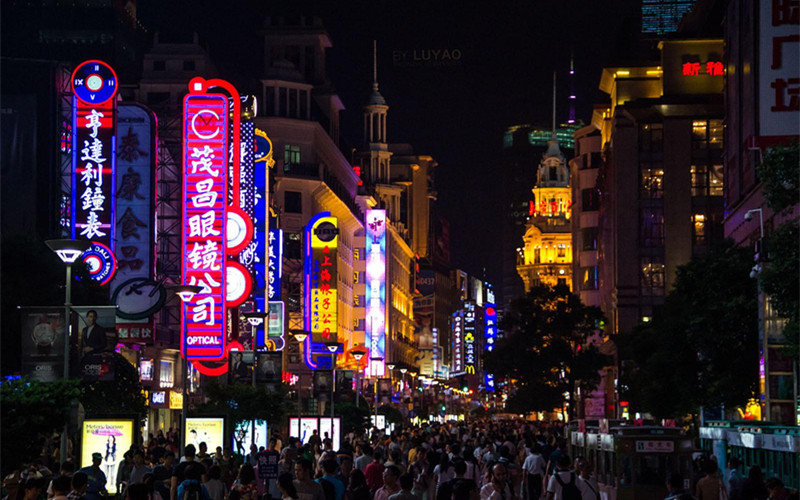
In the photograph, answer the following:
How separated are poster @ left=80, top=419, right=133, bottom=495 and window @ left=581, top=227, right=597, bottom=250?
112660 mm

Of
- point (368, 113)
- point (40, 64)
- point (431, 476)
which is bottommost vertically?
point (431, 476)

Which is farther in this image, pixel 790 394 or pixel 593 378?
pixel 593 378

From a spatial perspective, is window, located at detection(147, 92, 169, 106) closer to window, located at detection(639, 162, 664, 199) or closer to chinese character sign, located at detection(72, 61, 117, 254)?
window, located at detection(639, 162, 664, 199)

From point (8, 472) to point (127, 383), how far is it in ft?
70.6

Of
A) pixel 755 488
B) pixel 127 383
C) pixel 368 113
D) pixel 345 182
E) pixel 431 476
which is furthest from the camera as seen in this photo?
pixel 368 113

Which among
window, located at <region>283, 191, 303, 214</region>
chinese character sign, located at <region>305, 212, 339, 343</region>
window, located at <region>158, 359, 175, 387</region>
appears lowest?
window, located at <region>158, 359, 175, 387</region>

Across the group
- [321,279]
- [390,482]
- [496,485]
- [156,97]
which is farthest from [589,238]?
[390,482]

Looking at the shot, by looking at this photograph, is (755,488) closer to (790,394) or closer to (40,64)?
(790,394)

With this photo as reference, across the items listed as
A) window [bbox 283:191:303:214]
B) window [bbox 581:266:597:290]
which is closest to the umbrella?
window [bbox 283:191:303:214]

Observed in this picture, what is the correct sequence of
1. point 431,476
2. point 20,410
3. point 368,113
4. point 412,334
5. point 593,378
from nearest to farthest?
point 20,410 → point 431,476 → point 593,378 → point 368,113 → point 412,334

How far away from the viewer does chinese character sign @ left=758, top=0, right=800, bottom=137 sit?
129 feet

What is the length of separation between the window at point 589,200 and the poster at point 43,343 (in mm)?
115584

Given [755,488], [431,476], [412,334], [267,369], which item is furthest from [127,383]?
[412,334]

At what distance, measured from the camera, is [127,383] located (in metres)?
42.8
